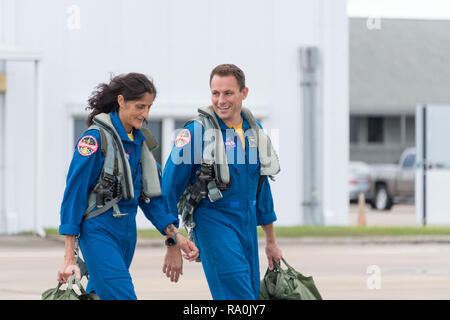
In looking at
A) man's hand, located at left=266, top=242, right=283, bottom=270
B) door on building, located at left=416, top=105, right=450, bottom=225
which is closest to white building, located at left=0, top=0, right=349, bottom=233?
door on building, located at left=416, top=105, right=450, bottom=225

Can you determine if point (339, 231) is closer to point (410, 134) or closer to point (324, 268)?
point (324, 268)

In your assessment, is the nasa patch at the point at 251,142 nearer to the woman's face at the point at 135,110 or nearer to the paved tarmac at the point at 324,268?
the woman's face at the point at 135,110

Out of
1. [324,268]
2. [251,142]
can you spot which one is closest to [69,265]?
[251,142]

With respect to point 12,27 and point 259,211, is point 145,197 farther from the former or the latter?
point 12,27

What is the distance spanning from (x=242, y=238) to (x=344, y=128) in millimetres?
15151

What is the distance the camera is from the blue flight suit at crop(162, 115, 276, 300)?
5832 millimetres

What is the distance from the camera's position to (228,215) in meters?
5.91

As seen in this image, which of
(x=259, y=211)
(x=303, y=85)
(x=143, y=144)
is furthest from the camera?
(x=303, y=85)

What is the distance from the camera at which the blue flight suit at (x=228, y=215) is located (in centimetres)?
583

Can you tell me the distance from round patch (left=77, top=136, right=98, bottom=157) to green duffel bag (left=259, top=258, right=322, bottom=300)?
147cm

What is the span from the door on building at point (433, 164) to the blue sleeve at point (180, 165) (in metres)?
15.9

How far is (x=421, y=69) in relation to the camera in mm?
41250

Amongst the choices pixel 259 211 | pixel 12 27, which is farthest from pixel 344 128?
pixel 259 211

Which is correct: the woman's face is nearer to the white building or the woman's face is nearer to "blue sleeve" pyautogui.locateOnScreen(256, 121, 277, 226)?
"blue sleeve" pyautogui.locateOnScreen(256, 121, 277, 226)
